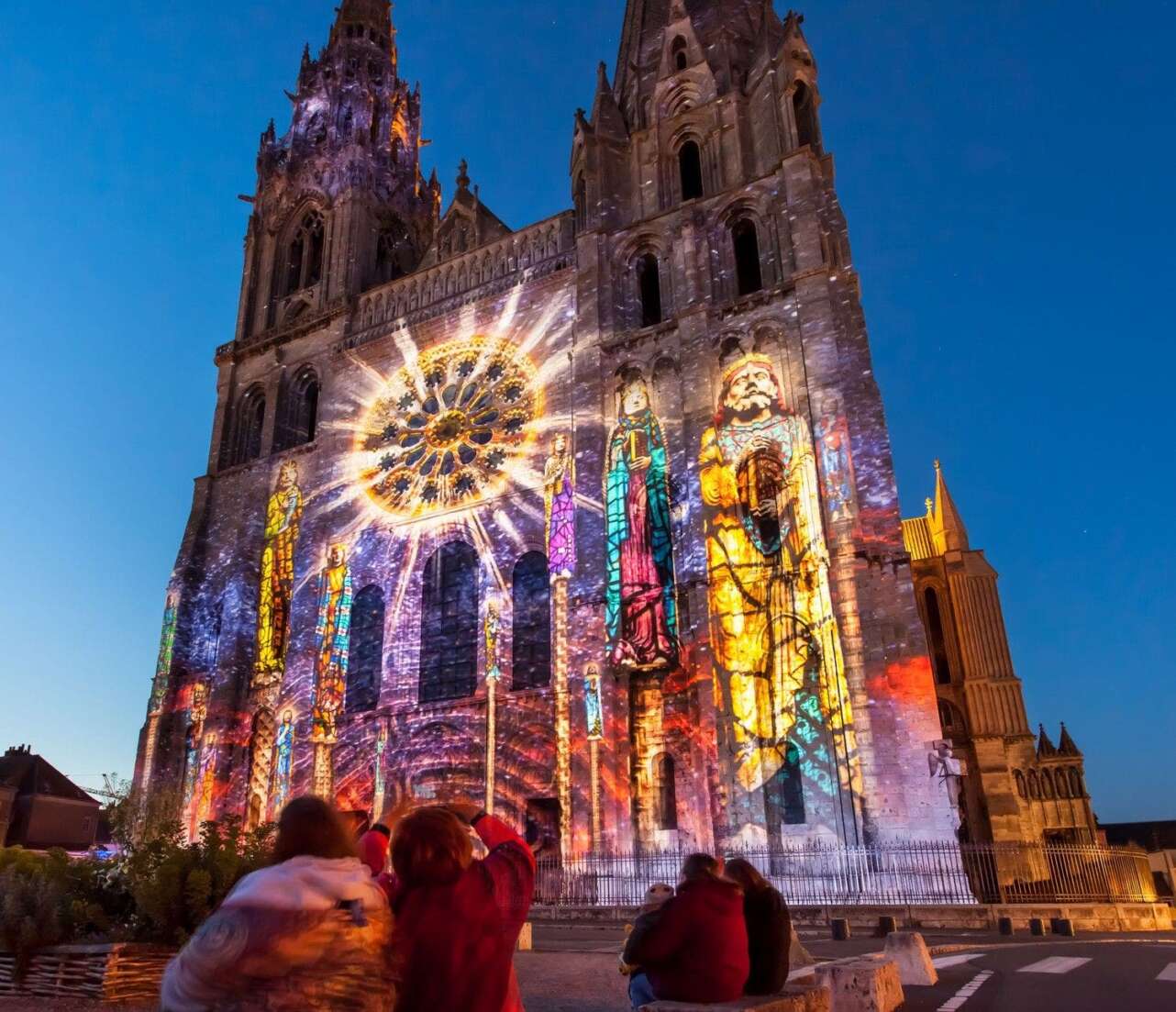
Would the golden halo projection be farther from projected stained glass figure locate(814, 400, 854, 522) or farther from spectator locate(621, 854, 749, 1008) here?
spectator locate(621, 854, 749, 1008)

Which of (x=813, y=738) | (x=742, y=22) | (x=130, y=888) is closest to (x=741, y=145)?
(x=742, y=22)

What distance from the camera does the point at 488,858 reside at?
2.74 m

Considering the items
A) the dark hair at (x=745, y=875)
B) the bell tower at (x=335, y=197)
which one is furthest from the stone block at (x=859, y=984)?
the bell tower at (x=335, y=197)

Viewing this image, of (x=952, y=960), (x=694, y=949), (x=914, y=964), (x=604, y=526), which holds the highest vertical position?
(x=604, y=526)

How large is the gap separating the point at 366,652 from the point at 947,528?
63.5 feet

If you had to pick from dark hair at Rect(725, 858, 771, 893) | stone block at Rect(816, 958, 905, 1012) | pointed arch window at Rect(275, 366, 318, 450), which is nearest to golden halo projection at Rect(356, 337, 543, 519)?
pointed arch window at Rect(275, 366, 318, 450)

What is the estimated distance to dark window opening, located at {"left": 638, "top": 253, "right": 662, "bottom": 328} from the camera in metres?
22.8

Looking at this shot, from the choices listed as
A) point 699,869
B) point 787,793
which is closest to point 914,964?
point 699,869

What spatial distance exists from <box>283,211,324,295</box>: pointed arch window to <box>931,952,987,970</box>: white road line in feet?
84.4

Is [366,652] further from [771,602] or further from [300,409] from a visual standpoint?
[771,602]

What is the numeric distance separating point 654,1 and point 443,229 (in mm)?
9245

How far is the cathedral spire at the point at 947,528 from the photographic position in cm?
2983

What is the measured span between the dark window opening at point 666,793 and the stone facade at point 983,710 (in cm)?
1103

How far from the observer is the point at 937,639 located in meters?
29.4
